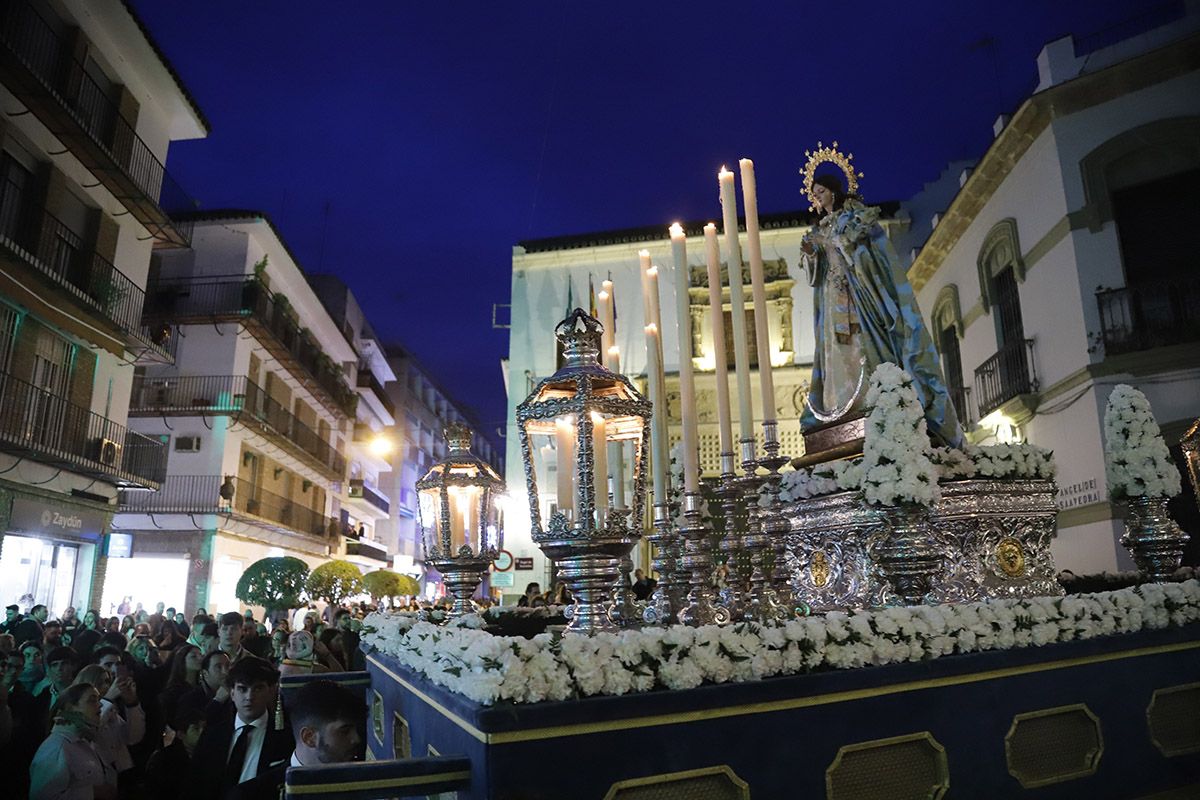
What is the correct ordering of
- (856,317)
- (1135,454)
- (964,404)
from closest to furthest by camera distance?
(1135,454) < (856,317) < (964,404)

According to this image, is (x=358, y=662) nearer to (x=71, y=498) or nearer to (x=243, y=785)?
(x=243, y=785)

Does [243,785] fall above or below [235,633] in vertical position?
below

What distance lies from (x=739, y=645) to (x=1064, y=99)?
508 inches

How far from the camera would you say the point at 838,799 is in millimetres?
2568

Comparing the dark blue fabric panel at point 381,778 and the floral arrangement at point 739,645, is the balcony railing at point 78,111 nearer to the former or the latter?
the floral arrangement at point 739,645

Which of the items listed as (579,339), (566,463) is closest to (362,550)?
(566,463)

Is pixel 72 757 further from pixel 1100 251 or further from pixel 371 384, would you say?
pixel 371 384

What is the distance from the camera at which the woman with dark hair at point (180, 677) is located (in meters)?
6.07

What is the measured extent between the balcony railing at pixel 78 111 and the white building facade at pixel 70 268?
0.03 meters

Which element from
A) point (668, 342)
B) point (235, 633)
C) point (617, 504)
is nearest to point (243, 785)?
point (617, 504)

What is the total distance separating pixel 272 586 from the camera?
15023 millimetres

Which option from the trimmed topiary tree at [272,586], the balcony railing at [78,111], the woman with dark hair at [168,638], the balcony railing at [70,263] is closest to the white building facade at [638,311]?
the trimmed topiary tree at [272,586]

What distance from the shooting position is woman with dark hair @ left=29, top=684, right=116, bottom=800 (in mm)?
3662

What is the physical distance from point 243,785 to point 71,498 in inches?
547
